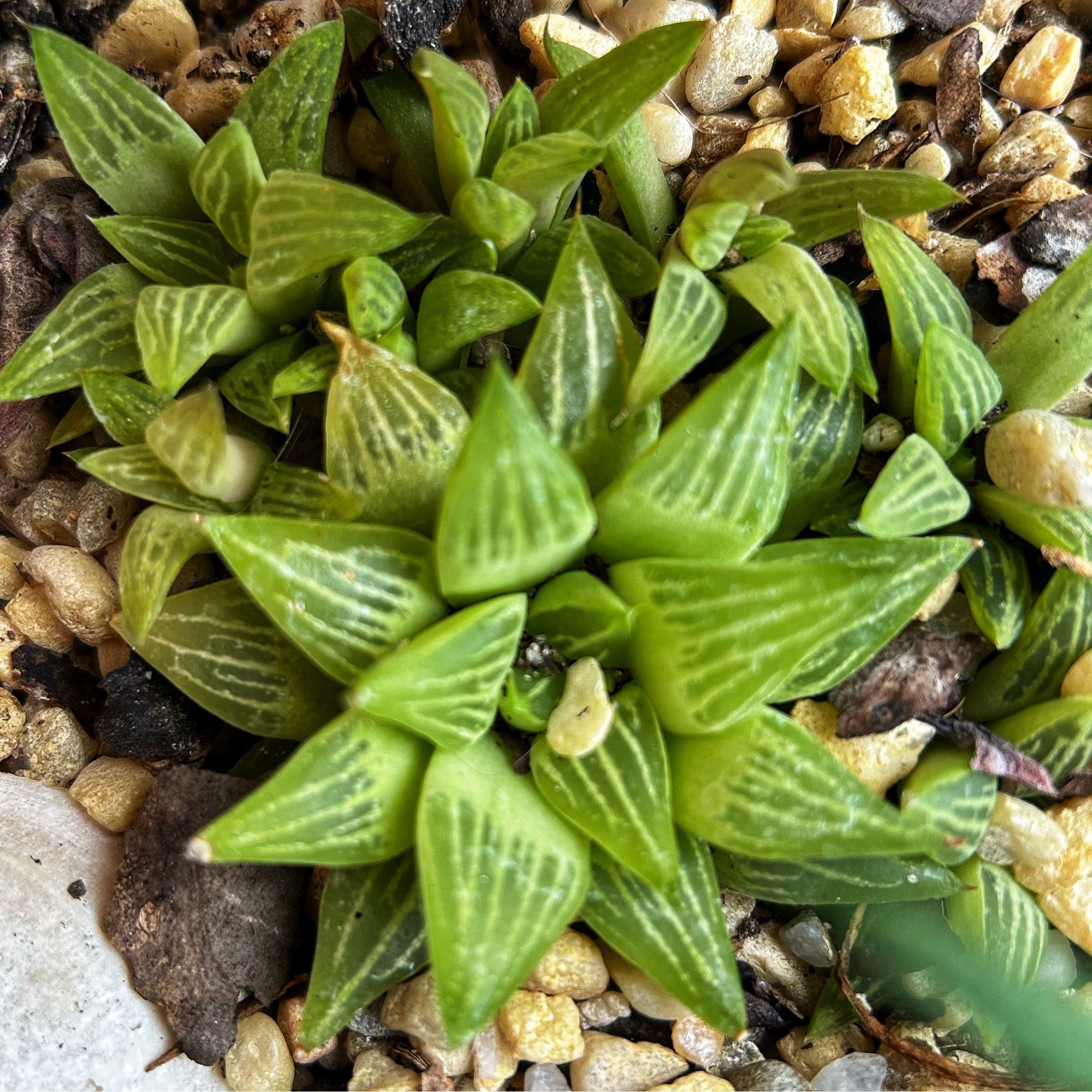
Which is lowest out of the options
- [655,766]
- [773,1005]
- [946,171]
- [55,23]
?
[773,1005]

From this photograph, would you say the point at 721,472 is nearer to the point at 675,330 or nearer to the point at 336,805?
the point at 675,330

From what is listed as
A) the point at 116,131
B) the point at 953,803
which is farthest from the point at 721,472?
the point at 116,131

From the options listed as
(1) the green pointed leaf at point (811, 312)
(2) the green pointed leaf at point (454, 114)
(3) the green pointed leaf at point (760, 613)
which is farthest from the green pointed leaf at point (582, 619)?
→ (2) the green pointed leaf at point (454, 114)

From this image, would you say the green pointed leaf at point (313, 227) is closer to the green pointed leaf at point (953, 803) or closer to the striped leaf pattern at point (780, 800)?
the striped leaf pattern at point (780, 800)

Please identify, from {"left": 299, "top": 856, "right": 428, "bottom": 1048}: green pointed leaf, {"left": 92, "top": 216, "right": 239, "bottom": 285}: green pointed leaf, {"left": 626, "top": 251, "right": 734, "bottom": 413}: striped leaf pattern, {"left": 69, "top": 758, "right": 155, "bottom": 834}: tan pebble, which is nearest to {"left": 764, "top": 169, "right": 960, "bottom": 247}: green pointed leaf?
{"left": 626, "top": 251, "right": 734, "bottom": 413}: striped leaf pattern

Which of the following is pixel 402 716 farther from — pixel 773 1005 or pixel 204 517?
pixel 773 1005

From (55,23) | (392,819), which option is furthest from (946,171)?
(55,23)
